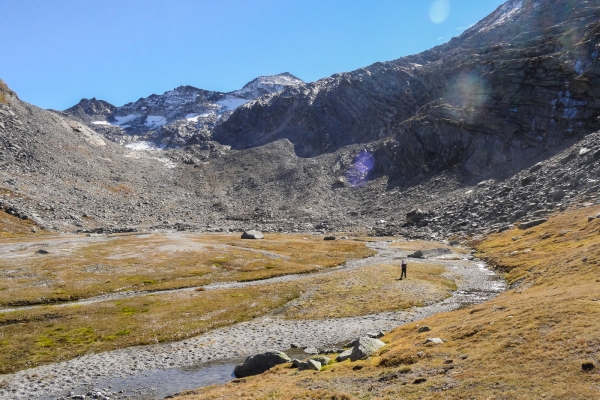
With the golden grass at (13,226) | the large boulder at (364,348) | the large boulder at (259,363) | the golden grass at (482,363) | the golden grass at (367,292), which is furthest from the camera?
the golden grass at (13,226)

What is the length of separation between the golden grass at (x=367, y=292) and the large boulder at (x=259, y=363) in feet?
53.3

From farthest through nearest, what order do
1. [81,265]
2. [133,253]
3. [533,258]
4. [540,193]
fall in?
[540,193] < [133,253] < [81,265] < [533,258]

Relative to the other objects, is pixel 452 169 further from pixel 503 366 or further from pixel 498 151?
pixel 503 366

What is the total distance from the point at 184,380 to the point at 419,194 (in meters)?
147

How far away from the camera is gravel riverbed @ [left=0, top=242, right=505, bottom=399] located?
29547 millimetres

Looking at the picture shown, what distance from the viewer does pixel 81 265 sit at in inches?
2990

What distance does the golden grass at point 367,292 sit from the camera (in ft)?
159

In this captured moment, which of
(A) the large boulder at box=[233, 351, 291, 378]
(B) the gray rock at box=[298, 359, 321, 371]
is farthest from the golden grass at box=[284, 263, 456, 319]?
(B) the gray rock at box=[298, 359, 321, 371]

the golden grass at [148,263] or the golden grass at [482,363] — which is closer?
the golden grass at [482,363]

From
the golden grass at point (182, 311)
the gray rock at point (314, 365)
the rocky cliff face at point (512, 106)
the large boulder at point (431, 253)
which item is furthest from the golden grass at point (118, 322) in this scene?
the rocky cliff face at point (512, 106)

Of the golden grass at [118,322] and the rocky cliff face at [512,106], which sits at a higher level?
the rocky cliff face at [512,106]

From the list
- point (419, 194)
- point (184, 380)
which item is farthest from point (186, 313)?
point (419, 194)

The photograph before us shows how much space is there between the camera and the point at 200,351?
1437 inches

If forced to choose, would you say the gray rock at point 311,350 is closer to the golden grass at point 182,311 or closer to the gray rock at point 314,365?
the gray rock at point 314,365
